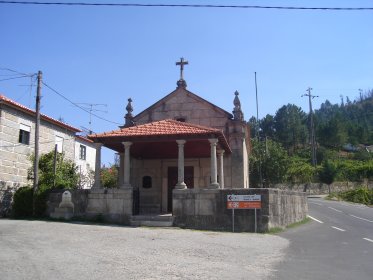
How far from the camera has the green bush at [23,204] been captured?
687 inches

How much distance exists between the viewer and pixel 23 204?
17.5 m

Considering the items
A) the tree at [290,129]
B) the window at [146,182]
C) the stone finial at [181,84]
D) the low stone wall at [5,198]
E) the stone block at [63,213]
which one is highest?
the tree at [290,129]

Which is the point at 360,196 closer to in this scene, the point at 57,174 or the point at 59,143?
the point at 59,143

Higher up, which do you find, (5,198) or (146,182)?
(146,182)

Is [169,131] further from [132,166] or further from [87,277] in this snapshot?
[87,277]

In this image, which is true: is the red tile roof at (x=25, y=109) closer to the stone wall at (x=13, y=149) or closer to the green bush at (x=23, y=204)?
the stone wall at (x=13, y=149)

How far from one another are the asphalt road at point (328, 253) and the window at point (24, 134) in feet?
50.0

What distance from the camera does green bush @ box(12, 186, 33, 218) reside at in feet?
57.2

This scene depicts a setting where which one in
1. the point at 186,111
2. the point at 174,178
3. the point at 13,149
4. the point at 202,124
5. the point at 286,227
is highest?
the point at 186,111

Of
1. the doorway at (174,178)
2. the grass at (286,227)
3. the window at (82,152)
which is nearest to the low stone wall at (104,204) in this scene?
the doorway at (174,178)

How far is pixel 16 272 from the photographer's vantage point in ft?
22.9

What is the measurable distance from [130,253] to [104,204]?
716 cm

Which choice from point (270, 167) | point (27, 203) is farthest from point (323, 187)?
point (27, 203)

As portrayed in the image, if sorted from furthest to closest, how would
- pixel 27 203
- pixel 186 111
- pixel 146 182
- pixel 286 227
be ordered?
pixel 186 111 < pixel 146 182 < pixel 27 203 < pixel 286 227
